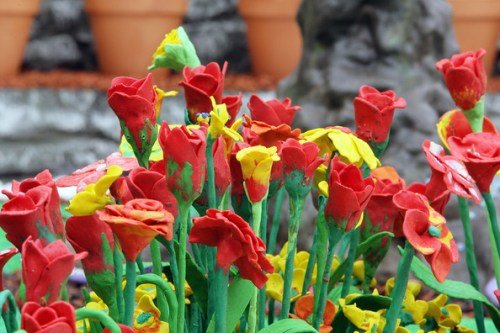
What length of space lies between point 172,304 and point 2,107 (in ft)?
11.5

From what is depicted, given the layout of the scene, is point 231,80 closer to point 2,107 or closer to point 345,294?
point 2,107

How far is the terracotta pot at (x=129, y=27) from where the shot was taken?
458 cm

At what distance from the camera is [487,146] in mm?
1025

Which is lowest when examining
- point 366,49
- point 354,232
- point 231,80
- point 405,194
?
point 231,80

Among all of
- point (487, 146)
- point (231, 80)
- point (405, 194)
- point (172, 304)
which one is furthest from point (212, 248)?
point (231, 80)

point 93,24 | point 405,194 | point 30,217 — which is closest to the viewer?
Result: point 30,217

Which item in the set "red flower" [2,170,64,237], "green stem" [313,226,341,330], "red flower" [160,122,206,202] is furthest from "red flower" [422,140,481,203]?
"red flower" [2,170,64,237]

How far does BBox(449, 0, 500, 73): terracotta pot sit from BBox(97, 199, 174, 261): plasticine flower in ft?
13.3

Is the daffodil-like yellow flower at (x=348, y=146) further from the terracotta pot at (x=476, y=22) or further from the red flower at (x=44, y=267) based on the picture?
the terracotta pot at (x=476, y=22)

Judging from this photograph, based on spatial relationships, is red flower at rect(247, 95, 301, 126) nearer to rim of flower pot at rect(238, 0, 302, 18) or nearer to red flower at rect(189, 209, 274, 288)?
red flower at rect(189, 209, 274, 288)

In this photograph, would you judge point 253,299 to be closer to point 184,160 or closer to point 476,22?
point 184,160

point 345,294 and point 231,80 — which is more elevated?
point 345,294

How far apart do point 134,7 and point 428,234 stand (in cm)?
380

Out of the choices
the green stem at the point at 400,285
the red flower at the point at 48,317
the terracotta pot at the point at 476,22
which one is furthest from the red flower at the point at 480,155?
the terracotta pot at the point at 476,22
